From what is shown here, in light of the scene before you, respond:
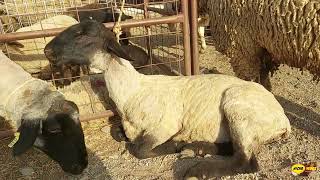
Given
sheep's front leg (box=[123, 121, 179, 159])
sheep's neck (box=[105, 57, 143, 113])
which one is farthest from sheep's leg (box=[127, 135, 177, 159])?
sheep's neck (box=[105, 57, 143, 113])

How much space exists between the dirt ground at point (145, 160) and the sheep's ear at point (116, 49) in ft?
3.36

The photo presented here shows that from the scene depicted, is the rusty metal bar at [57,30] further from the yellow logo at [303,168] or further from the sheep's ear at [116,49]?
the yellow logo at [303,168]

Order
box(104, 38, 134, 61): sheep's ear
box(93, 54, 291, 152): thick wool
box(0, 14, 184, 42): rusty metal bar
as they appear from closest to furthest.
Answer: box(104, 38, 134, 61): sheep's ear < box(93, 54, 291, 152): thick wool < box(0, 14, 184, 42): rusty metal bar

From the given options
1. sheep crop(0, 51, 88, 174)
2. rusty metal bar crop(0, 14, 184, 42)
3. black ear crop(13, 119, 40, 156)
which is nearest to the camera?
black ear crop(13, 119, 40, 156)

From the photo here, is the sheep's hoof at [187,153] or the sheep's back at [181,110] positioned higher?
the sheep's back at [181,110]

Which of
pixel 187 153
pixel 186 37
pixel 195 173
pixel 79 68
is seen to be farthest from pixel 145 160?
pixel 79 68

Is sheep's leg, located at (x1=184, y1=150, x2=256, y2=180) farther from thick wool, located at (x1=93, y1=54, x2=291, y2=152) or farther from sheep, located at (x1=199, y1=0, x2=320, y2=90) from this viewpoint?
sheep, located at (x1=199, y1=0, x2=320, y2=90)

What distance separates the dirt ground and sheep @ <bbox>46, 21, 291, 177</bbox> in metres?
0.13

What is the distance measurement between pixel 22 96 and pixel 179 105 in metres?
1.49

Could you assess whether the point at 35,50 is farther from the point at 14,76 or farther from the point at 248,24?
the point at 248,24

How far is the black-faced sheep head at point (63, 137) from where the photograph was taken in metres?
3.24

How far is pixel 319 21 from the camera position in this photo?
3.51 metres

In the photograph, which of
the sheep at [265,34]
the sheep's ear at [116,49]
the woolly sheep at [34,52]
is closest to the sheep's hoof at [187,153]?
the sheep's ear at [116,49]

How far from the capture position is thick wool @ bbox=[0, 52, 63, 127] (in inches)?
130
